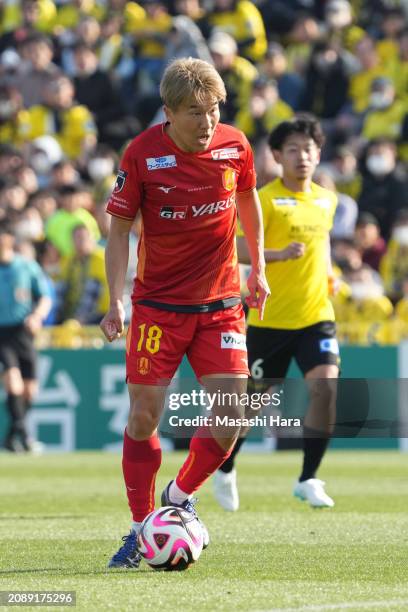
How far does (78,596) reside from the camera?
592cm

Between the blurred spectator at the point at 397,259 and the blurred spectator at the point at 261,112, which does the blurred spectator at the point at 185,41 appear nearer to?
the blurred spectator at the point at 261,112

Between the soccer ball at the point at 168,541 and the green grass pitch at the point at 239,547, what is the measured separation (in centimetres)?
7

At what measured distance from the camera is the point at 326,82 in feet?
67.5

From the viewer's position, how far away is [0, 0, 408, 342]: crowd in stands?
1781 centimetres

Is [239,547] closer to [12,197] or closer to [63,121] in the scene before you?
[12,197]

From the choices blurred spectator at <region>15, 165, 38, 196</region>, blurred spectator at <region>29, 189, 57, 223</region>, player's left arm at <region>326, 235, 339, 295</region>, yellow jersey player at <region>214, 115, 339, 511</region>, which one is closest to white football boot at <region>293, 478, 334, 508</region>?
yellow jersey player at <region>214, 115, 339, 511</region>

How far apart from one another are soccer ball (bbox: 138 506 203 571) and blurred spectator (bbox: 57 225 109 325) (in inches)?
420

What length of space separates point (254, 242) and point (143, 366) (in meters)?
0.92

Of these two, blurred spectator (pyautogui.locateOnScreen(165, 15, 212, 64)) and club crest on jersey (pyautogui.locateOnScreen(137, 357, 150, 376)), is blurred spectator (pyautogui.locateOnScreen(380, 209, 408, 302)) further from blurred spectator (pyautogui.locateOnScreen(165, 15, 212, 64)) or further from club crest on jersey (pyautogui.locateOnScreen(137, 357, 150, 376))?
club crest on jersey (pyautogui.locateOnScreen(137, 357, 150, 376))

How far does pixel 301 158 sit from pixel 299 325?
1.14 m

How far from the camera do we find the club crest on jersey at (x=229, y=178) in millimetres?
7035

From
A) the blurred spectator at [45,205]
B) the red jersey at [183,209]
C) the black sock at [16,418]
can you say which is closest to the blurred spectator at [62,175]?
the blurred spectator at [45,205]

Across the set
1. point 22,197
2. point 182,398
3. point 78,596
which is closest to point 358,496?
point 182,398

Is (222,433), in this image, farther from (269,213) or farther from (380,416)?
(269,213)
